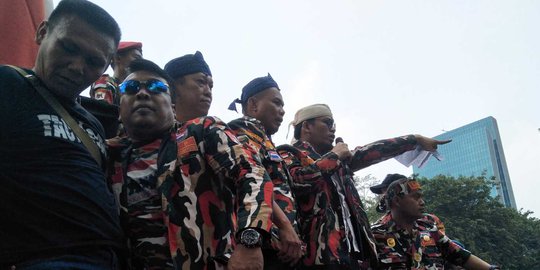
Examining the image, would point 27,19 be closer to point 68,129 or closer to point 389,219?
point 68,129

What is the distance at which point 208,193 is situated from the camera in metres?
2.43

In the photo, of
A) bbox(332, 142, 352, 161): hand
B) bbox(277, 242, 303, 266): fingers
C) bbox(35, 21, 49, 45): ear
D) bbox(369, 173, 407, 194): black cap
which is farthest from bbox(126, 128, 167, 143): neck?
bbox(369, 173, 407, 194): black cap

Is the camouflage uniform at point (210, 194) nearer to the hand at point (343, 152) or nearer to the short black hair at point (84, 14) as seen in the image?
the short black hair at point (84, 14)

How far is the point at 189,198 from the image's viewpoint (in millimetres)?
2363

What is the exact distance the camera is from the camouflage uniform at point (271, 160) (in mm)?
3242

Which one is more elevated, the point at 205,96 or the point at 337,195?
the point at 205,96

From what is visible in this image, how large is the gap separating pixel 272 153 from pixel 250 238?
1.36 meters

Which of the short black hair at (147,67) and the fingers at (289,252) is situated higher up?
the short black hair at (147,67)

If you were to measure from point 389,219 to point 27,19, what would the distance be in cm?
534

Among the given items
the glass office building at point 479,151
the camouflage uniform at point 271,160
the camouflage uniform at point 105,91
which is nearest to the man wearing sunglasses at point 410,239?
the camouflage uniform at point 271,160

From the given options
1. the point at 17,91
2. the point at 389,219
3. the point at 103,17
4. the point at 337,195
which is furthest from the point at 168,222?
the point at 389,219

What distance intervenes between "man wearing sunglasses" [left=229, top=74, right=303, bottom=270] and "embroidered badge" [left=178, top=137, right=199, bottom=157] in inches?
18.4

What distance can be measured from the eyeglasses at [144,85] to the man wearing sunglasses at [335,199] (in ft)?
4.88

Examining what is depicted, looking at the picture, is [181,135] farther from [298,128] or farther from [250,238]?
[298,128]
